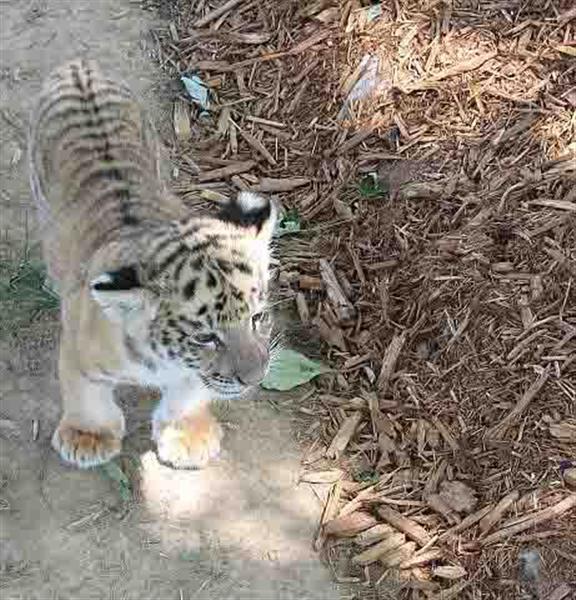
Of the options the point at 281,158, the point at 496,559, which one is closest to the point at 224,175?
the point at 281,158

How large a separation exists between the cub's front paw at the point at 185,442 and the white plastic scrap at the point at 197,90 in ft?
7.47

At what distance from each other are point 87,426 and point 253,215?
1337mm

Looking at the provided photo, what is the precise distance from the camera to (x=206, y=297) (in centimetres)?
436

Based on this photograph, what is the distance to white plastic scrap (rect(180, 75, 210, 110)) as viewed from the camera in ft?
22.6

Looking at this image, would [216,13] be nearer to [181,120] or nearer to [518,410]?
[181,120]

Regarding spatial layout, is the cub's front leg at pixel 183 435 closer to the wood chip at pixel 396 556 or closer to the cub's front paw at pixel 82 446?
the cub's front paw at pixel 82 446

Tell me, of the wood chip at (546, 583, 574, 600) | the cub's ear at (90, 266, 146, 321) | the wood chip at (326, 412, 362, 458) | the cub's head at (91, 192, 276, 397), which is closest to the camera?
the cub's ear at (90, 266, 146, 321)

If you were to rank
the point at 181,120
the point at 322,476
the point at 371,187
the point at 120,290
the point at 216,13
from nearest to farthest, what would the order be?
1. the point at 120,290
2. the point at 322,476
3. the point at 371,187
4. the point at 181,120
5. the point at 216,13

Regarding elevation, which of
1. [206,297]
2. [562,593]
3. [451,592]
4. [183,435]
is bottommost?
[451,592]

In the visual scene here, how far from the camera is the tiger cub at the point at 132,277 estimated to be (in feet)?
14.4

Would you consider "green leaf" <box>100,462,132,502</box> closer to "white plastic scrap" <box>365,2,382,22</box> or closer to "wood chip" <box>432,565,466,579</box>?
"wood chip" <box>432,565,466,579</box>

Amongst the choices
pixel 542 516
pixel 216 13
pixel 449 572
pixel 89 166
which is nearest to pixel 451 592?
pixel 449 572

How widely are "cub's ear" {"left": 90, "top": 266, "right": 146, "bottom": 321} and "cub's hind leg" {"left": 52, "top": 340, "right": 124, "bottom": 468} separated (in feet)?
2.37

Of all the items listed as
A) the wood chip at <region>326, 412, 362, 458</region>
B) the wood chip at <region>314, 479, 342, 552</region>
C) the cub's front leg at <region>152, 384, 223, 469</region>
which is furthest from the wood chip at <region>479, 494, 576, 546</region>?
the cub's front leg at <region>152, 384, 223, 469</region>
